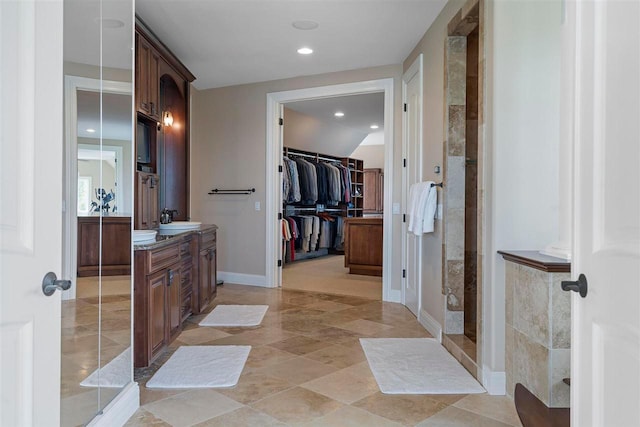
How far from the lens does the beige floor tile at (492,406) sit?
2.21 m

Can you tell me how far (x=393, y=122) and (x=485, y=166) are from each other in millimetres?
2351

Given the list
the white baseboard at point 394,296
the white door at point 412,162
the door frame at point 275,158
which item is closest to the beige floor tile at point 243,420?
the white door at point 412,162

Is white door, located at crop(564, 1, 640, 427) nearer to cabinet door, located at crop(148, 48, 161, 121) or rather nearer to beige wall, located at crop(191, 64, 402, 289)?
cabinet door, located at crop(148, 48, 161, 121)

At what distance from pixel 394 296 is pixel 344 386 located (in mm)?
2361

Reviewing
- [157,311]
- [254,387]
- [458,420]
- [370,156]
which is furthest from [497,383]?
[370,156]

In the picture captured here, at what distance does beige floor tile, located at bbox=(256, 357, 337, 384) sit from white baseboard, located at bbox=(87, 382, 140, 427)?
0.80 metres

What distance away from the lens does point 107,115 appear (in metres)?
2.00

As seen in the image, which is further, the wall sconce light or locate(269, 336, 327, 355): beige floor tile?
the wall sconce light

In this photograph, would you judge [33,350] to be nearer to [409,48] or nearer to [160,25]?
[160,25]

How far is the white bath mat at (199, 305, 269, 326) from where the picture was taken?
3914 millimetres

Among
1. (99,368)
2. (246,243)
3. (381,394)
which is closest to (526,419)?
(381,394)

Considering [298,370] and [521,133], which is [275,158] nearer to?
[298,370]

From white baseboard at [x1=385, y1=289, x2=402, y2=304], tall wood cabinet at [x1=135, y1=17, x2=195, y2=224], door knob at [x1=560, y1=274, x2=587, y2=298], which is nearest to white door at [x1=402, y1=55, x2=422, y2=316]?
white baseboard at [x1=385, y1=289, x2=402, y2=304]

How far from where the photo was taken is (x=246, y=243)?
5.68m
